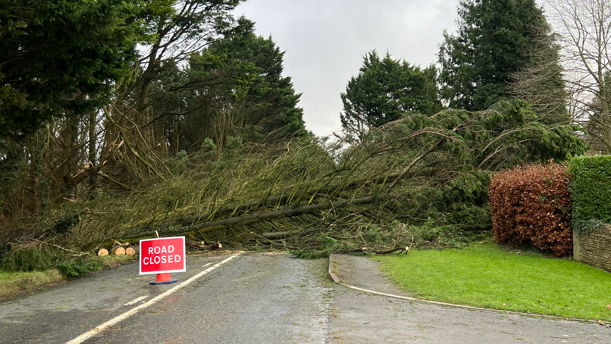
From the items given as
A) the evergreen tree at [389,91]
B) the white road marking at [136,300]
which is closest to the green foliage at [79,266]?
the white road marking at [136,300]

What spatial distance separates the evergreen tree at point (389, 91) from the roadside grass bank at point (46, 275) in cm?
4164

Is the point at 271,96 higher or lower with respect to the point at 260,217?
higher

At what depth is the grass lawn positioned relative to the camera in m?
7.53

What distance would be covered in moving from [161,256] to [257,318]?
13.1 ft

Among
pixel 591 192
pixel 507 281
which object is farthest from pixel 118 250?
pixel 591 192

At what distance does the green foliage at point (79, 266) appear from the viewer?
10094mm

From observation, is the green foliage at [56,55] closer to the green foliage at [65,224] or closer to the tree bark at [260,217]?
the green foliage at [65,224]

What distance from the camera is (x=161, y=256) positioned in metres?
9.62

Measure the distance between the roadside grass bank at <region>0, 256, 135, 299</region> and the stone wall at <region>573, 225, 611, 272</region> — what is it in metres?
11.6

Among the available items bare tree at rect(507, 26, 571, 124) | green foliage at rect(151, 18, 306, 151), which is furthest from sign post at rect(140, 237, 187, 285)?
bare tree at rect(507, 26, 571, 124)

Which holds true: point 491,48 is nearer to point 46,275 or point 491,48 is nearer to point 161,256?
point 161,256

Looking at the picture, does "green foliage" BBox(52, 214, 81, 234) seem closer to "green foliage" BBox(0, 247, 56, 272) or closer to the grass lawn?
"green foliage" BBox(0, 247, 56, 272)

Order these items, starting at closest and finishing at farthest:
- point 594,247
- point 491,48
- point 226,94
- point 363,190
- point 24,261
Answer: point 24,261 → point 594,247 → point 363,190 → point 226,94 → point 491,48

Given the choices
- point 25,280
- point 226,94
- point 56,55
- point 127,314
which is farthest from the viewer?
point 226,94
